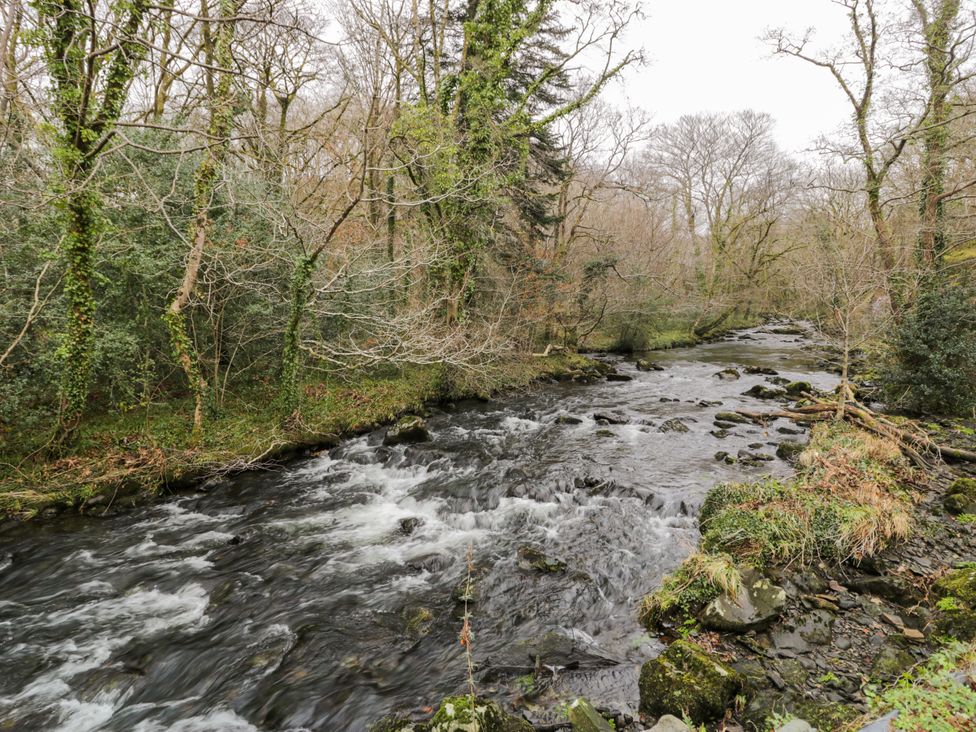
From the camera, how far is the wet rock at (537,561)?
6703 mm

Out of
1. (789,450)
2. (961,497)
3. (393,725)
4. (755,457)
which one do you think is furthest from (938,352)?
(393,725)

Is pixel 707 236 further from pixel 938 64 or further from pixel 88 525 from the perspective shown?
pixel 88 525

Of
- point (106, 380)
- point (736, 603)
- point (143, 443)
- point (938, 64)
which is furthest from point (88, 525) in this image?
point (938, 64)

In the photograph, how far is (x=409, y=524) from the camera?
8164 mm

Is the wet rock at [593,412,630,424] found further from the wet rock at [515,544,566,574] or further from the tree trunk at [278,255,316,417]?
the tree trunk at [278,255,316,417]

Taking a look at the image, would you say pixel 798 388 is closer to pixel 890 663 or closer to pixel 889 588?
pixel 889 588

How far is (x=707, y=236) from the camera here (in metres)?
39.9

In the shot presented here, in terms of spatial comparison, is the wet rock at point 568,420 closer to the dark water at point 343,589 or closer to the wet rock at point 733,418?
the dark water at point 343,589

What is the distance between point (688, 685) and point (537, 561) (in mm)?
2940

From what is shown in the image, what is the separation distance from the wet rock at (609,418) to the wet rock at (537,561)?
713cm

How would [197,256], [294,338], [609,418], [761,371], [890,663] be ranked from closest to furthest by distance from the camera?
[890,663]
[197,256]
[294,338]
[609,418]
[761,371]

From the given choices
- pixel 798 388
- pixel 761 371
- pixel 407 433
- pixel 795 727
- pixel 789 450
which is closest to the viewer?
pixel 795 727

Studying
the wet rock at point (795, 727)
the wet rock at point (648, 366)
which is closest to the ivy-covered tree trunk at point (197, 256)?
the wet rock at point (795, 727)

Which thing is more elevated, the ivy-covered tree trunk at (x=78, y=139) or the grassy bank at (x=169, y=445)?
the ivy-covered tree trunk at (x=78, y=139)
